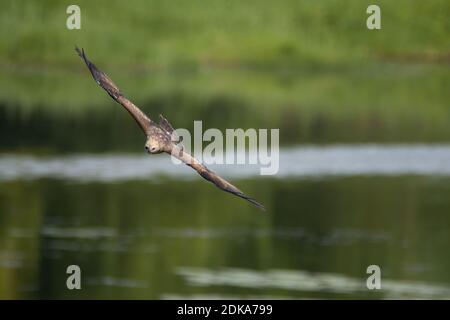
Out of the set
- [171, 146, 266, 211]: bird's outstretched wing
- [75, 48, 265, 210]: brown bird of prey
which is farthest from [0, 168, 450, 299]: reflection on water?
[171, 146, 266, 211]: bird's outstretched wing

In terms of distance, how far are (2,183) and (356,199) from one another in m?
12.0

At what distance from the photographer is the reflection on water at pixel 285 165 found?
55156 mm

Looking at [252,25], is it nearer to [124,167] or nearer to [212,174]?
[124,167]

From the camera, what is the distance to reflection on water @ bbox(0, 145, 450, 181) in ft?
181

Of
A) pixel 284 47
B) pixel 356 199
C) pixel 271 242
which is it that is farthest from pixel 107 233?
pixel 284 47

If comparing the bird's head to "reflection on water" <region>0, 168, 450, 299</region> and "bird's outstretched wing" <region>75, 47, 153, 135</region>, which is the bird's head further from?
"reflection on water" <region>0, 168, 450, 299</region>

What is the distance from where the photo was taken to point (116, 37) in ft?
444

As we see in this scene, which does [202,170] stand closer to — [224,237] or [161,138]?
[161,138]

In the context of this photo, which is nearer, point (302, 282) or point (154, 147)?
point (154, 147)

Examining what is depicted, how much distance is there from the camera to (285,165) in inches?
2265

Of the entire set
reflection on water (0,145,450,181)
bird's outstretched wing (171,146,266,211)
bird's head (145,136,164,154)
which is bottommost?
bird's outstretched wing (171,146,266,211)

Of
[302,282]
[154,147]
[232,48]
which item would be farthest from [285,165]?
[232,48]
